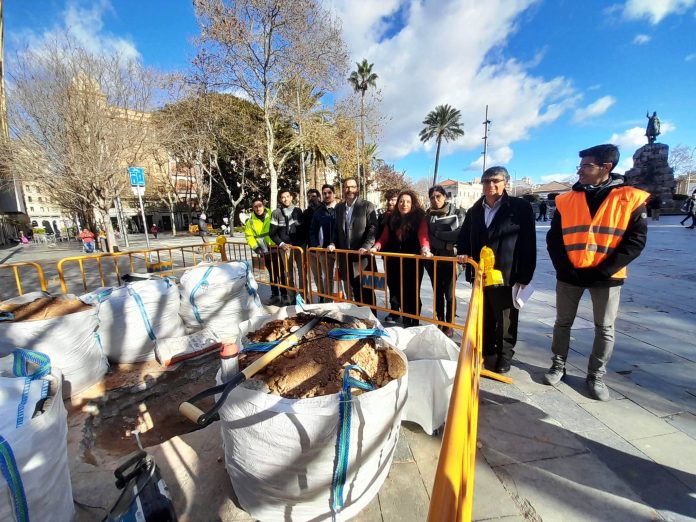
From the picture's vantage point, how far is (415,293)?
3.97 meters

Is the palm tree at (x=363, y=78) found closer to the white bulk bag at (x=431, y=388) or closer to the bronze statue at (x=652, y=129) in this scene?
the bronze statue at (x=652, y=129)

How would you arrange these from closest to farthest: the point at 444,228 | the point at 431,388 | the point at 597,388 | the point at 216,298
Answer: the point at 431,388 → the point at 597,388 → the point at 216,298 → the point at 444,228

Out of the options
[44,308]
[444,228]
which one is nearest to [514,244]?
[444,228]

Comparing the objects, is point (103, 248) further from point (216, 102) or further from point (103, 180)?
point (216, 102)

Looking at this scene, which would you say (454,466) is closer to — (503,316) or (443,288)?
(503,316)

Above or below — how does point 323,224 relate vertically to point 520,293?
above

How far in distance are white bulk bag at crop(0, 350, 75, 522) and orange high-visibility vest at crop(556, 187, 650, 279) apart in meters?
3.51

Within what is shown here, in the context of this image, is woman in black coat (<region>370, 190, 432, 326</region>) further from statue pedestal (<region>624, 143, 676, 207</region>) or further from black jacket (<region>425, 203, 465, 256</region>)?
statue pedestal (<region>624, 143, 676, 207</region>)

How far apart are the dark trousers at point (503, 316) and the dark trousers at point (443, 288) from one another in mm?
687

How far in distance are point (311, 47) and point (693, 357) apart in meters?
16.5

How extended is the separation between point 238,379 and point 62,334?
7.87 feet

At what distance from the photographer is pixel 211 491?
1809 mm

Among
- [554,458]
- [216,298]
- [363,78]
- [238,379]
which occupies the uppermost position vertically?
[363,78]

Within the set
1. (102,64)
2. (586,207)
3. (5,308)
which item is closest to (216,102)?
(102,64)
